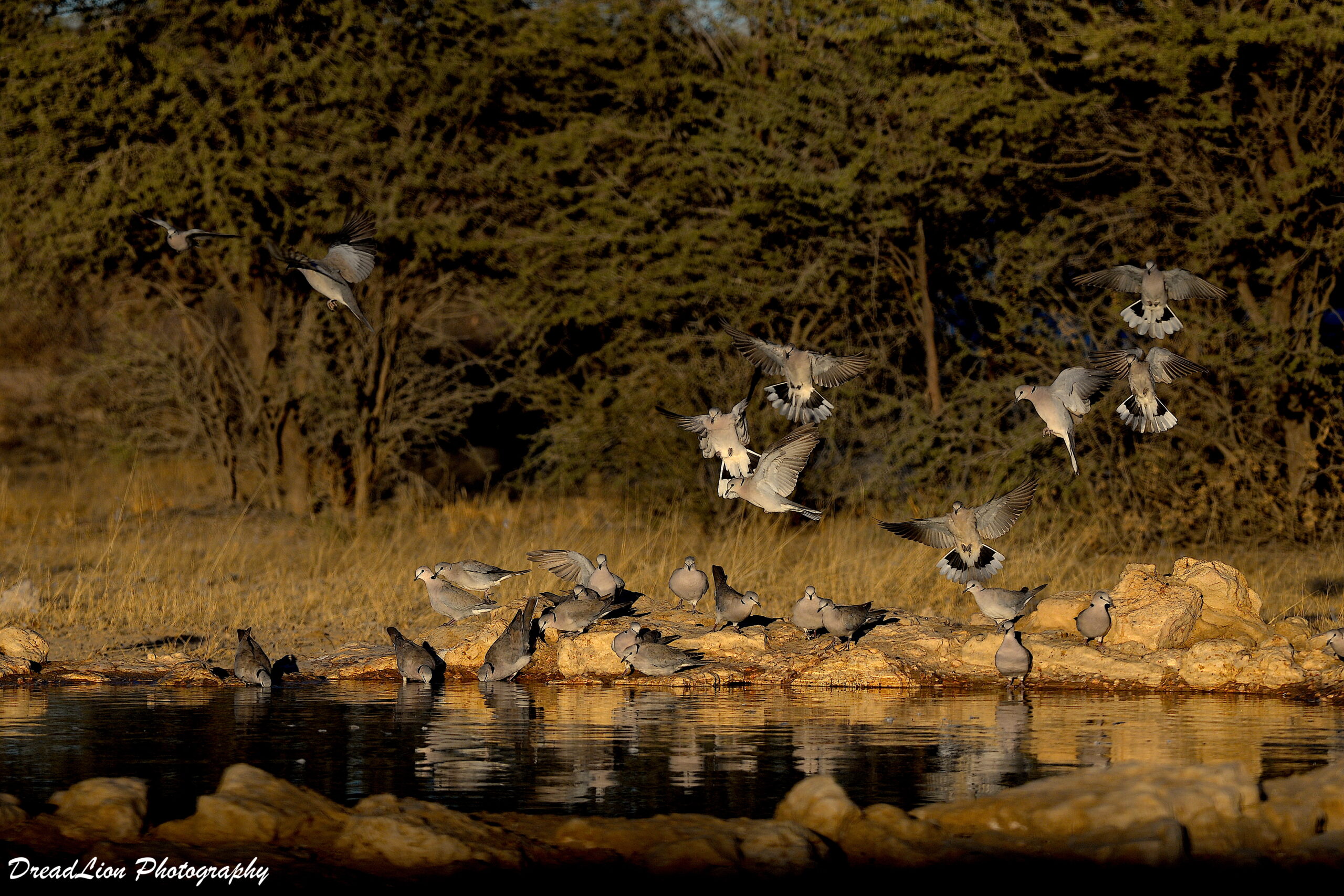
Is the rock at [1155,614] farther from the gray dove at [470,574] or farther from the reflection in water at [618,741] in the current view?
the gray dove at [470,574]

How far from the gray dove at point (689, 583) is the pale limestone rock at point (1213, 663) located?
3692 millimetres

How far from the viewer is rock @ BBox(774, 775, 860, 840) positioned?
6645 mm

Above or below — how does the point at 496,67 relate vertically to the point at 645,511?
above

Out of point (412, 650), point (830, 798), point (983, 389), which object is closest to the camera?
point (830, 798)

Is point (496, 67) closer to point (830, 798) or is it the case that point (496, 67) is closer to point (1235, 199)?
point (1235, 199)

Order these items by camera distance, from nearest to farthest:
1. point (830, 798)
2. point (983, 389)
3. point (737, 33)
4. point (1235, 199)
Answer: point (830, 798) → point (1235, 199) → point (983, 389) → point (737, 33)

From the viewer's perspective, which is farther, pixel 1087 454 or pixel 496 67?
pixel 496 67

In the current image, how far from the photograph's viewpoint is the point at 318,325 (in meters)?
21.7

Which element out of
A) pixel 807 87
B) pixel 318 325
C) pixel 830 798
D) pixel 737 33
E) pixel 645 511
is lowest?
pixel 830 798

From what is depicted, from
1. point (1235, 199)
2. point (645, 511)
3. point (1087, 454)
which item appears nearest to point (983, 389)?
point (1087, 454)

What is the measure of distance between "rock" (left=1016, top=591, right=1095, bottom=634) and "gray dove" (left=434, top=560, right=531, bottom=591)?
4.09 meters

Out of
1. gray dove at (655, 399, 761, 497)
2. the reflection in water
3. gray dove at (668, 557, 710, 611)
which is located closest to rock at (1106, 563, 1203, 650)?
the reflection in water

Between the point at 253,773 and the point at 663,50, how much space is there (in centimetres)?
1552

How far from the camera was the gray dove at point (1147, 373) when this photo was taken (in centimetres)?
1165
